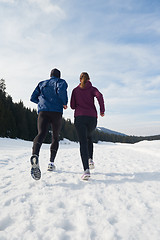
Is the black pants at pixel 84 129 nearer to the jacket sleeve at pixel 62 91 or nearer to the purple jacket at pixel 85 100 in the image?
the purple jacket at pixel 85 100

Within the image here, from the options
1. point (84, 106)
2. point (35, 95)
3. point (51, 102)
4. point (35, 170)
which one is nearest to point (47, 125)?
point (51, 102)

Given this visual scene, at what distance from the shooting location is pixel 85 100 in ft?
11.9

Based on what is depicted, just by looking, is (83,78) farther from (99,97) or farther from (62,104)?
(62,104)

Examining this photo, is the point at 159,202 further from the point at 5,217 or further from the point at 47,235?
the point at 5,217

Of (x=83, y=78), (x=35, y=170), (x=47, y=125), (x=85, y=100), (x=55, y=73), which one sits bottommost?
(x=35, y=170)

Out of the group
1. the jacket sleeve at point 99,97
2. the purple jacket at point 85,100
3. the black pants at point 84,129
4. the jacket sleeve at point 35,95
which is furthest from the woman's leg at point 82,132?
the jacket sleeve at point 35,95

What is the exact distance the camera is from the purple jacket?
361 centimetres

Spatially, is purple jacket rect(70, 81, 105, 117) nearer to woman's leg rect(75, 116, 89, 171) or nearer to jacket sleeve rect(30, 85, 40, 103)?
woman's leg rect(75, 116, 89, 171)

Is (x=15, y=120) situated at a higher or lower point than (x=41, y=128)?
higher

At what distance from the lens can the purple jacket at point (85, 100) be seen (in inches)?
142

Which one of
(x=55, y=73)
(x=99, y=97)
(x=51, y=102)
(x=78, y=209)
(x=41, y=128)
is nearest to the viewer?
(x=78, y=209)

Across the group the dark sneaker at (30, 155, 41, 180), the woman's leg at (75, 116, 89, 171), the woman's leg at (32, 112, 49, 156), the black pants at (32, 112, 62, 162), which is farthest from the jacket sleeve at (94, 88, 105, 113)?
Result: the dark sneaker at (30, 155, 41, 180)

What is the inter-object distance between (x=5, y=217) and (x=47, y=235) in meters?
0.57

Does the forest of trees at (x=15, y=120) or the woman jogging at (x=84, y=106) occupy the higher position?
the forest of trees at (x=15, y=120)
